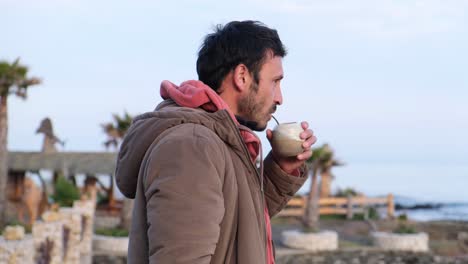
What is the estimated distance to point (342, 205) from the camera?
26.5m

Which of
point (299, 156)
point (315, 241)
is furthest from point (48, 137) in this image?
point (299, 156)

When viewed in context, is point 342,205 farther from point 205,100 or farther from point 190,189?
point 190,189

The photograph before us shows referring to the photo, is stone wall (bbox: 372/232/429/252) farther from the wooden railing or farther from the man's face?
the man's face

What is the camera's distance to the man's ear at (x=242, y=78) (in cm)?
196

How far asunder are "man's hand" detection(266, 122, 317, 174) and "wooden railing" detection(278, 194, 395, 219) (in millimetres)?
22185

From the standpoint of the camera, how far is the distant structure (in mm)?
21672

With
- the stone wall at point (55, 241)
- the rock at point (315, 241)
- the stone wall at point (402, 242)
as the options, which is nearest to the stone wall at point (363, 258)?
the rock at point (315, 241)

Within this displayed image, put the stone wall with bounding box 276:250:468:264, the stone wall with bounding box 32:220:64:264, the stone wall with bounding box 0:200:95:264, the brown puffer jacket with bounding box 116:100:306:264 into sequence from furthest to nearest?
the stone wall with bounding box 276:250:468:264, the stone wall with bounding box 32:220:64:264, the stone wall with bounding box 0:200:95:264, the brown puffer jacket with bounding box 116:100:306:264

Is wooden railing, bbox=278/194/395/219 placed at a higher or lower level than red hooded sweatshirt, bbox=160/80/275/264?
lower

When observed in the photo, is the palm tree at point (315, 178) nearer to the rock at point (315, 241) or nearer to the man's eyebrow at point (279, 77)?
the rock at point (315, 241)

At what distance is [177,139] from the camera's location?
1724mm

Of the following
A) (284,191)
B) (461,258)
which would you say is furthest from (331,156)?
(284,191)

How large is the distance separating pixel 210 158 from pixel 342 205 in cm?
2524

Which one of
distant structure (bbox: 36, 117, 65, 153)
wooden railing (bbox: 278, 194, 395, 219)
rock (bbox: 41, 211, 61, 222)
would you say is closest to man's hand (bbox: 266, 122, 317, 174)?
rock (bbox: 41, 211, 61, 222)
